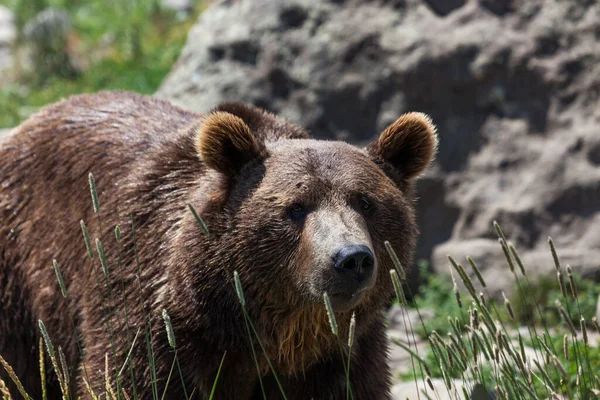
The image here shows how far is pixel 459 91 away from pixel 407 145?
13.4 feet

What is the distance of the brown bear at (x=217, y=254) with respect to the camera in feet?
14.2

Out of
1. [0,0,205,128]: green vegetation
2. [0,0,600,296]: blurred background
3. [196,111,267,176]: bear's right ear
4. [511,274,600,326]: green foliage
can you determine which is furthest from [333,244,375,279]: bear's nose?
[0,0,205,128]: green vegetation

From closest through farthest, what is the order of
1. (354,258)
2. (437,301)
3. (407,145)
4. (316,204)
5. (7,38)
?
(354,258), (316,204), (407,145), (437,301), (7,38)

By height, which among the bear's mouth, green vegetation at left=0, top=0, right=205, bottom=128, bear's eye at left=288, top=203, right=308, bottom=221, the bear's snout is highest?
bear's eye at left=288, top=203, right=308, bottom=221

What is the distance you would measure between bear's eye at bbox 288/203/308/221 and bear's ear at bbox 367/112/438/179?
0.66 m

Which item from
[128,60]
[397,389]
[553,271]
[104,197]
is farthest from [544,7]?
[128,60]

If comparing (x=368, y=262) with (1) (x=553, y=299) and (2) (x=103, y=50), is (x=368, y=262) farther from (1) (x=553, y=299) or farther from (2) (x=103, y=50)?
(2) (x=103, y=50)

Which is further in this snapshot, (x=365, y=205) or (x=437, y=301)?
(x=437, y=301)

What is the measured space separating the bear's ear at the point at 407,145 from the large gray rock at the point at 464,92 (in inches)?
144

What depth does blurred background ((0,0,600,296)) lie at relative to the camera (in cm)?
835

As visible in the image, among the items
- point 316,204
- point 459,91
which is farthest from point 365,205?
point 459,91

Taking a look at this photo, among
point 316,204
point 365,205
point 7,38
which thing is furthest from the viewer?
point 7,38

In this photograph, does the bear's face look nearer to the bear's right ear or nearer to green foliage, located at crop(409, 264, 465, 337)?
the bear's right ear

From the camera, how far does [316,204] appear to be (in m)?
4.30
